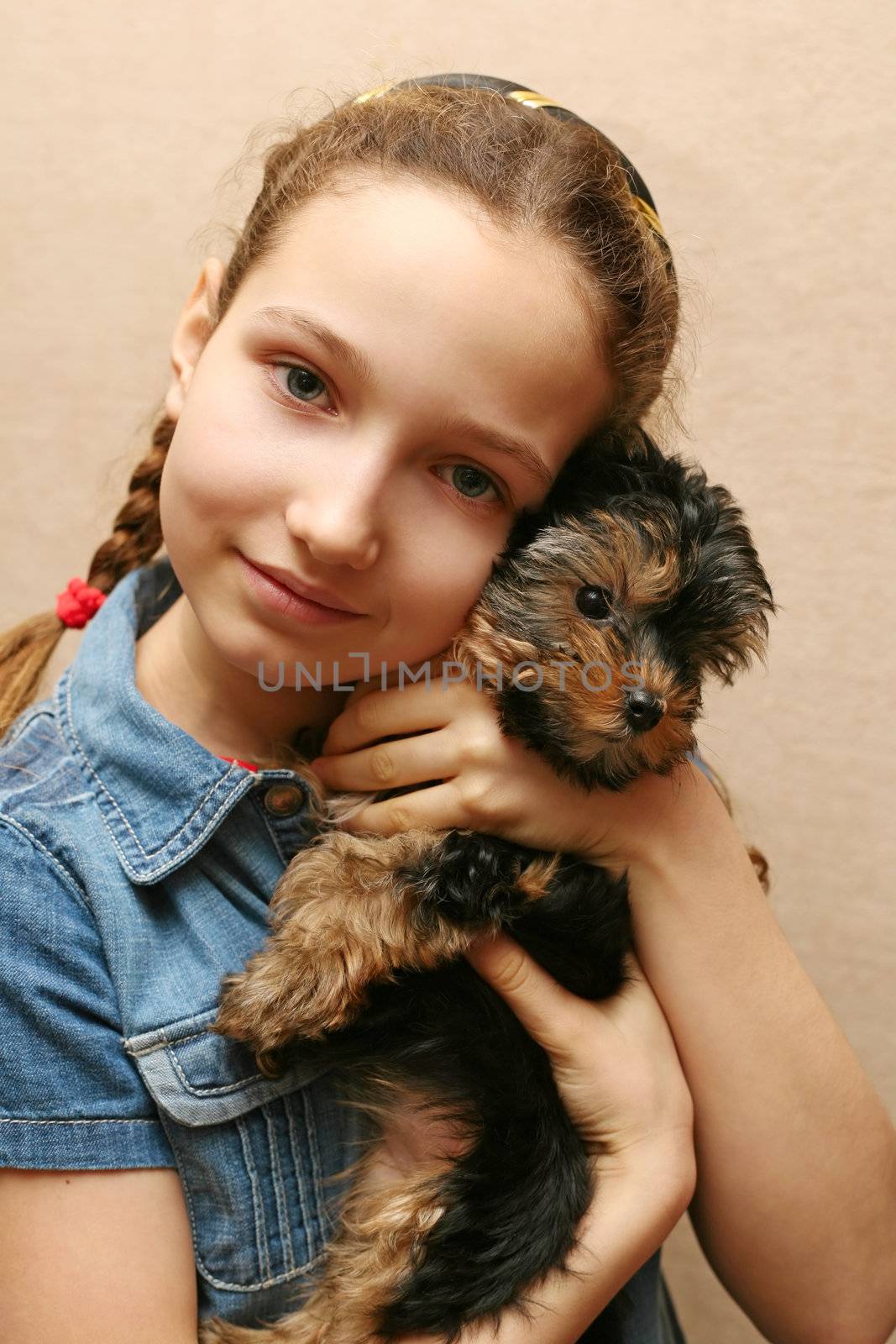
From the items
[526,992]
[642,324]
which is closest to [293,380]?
[642,324]

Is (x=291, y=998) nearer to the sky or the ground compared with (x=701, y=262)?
nearer to the ground

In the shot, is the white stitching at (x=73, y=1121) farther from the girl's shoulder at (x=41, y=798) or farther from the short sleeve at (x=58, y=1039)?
the girl's shoulder at (x=41, y=798)

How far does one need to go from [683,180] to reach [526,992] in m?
1.69

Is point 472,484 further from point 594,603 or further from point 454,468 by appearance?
point 594,603

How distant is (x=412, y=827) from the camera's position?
1485 millimetres

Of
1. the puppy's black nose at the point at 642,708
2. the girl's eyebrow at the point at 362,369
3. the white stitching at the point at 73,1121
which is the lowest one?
the white stitching at the point at 73,1121

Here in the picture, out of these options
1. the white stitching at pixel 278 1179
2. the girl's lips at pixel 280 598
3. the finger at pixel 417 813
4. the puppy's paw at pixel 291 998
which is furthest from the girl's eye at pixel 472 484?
the white stitching at pixel 278 1179

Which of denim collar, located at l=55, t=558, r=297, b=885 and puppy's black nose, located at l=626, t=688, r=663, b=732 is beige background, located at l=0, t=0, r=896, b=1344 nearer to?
denim collar, located at l=55, t=558, r=297, b=885

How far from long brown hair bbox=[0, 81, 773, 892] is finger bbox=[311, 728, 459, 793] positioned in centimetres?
50

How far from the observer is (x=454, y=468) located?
1344 mm

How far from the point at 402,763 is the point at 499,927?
26 cm

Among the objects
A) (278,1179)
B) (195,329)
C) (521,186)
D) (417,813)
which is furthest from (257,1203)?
(521,186)

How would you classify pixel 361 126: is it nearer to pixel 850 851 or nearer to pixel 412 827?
pixel 412 827

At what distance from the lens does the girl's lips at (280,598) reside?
4.34 feet
